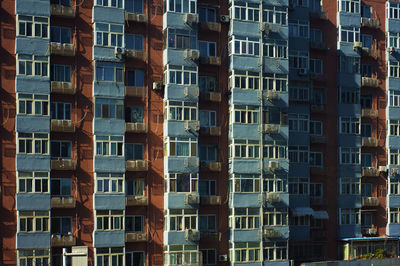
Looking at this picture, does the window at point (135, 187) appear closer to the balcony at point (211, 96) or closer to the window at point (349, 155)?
the balcony at point (211, 96)

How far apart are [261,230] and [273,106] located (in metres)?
10.5

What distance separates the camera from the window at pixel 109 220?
4619 centimetres

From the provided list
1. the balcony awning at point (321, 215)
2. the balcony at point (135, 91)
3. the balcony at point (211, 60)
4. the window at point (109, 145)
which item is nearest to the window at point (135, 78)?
the balcony at point (135, 91)

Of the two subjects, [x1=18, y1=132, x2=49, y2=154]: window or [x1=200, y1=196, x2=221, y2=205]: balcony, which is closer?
[x1=18, y1=132, x2=49, y2=154]: window

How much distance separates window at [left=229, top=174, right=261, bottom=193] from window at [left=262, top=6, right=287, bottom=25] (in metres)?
13.3

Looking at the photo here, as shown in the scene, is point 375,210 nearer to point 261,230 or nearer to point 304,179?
point 304,179

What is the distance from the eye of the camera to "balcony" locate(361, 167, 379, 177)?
5697 centimetres

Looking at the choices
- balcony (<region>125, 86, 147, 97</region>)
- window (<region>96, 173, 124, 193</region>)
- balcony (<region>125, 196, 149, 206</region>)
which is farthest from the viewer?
balcony (<region>125, 86, 147, 97</region>)

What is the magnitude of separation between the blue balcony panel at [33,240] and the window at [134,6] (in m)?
18.7

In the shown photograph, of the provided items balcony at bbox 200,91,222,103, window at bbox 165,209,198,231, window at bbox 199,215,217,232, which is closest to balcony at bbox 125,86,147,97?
balcony at bbox 200,91,222,103

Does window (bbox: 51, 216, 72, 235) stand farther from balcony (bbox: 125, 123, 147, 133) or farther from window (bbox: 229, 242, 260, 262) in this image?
window (bbox: 229, 242, 260, 262)

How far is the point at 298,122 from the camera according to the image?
54.5 metres

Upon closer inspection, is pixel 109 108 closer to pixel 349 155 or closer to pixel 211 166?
pixel 211 166

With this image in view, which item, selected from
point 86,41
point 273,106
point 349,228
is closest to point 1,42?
point 86,41
